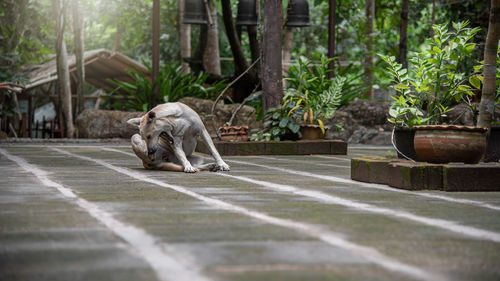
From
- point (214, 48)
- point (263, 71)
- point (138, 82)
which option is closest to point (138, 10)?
point (214, 48)

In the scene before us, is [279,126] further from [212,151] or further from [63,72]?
[63,72]

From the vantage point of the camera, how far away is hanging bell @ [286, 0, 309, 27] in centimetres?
1571

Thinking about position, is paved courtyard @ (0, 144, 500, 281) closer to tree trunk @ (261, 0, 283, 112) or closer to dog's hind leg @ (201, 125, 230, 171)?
dog's hind leg @ (201, 125, 230, 171)

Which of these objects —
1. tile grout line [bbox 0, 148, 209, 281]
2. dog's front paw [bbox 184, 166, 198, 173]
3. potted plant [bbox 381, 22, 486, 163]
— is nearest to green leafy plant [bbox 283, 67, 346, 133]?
dog's front paw [bbox 184, 166, 198, 173]

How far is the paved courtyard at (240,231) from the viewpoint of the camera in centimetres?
286

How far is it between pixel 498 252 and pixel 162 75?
15.9 metres

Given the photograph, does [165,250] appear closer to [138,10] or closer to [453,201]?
[453,201]

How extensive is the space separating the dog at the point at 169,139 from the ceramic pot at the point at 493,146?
110 inches

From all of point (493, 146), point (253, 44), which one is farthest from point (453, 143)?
point (253, 44)

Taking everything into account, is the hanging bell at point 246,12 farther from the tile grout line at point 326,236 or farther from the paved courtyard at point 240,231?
the tile grout line at point 326,236

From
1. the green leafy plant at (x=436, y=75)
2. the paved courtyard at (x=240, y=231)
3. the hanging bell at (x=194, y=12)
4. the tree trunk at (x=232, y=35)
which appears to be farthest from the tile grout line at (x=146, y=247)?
the tree trunk at (x=232, y=35)

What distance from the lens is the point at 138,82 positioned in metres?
19.3

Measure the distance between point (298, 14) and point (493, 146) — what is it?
8.81 meters

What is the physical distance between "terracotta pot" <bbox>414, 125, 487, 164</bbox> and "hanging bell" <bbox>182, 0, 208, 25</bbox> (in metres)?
9.54
